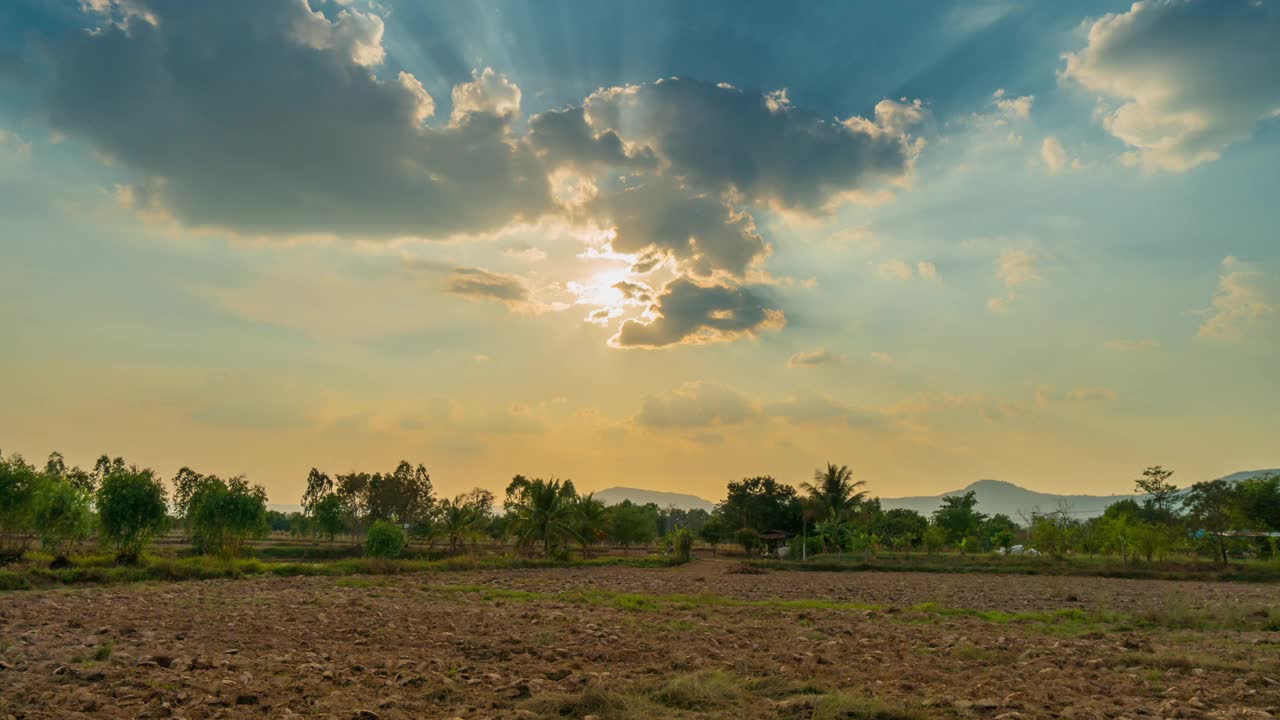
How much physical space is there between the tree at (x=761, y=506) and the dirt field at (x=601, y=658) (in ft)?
170

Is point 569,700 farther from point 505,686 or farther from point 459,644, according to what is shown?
point 459,644

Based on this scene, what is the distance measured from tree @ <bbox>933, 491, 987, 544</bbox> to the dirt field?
7512 cm

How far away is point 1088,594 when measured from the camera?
28203mm

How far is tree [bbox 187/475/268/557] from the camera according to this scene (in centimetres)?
3709

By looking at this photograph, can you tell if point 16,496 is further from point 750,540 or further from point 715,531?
point 715,531

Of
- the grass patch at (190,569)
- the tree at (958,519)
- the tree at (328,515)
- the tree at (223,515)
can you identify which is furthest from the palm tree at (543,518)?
the tree at (958,519)

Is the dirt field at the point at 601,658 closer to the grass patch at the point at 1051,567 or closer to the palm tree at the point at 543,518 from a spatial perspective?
the grass patch at the point at 1051,567

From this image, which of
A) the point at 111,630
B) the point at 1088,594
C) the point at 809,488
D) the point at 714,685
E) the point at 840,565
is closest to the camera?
the point at 714,685

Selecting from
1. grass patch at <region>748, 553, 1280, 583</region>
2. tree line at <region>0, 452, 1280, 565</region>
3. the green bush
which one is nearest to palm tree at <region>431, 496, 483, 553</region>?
tree line at <region>0, 452, 1280, 565</region>

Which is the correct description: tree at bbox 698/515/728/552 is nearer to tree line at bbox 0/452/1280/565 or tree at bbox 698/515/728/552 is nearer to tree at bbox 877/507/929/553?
tree line at bbox 0/452/1280/565

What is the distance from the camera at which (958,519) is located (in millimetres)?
94062

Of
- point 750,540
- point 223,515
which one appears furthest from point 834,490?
point 223,515

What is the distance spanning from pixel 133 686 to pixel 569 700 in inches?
232

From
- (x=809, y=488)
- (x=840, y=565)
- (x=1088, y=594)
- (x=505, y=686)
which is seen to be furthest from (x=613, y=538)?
(x=505, y=686)
